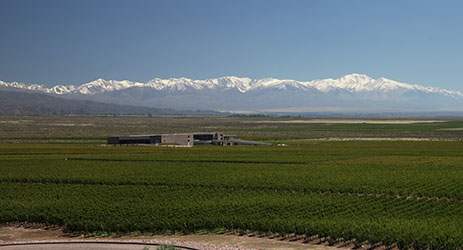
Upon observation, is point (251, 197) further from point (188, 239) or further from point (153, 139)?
point (153, 139)

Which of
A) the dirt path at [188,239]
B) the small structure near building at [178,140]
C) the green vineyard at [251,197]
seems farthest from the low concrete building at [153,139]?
the dirt path at [188,239]

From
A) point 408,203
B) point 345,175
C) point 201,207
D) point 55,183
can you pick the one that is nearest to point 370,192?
point 408,203

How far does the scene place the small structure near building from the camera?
106 metres

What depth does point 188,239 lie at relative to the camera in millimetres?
31578

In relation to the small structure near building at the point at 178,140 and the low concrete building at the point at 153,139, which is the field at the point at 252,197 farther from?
the small structure near building at the point at 178,140

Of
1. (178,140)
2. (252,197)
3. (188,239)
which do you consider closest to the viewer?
(188,239)

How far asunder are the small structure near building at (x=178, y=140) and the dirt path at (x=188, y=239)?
71220 mm

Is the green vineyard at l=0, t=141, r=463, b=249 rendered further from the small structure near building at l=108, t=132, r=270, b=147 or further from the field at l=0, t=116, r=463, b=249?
the small structure near building at l=108, t=132, r=270, b=147

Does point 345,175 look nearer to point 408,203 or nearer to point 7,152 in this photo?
point 408,203

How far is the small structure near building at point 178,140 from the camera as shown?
106000 millimetres

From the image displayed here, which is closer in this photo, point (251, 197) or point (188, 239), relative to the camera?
point (188, 239)

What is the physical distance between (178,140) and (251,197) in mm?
70864

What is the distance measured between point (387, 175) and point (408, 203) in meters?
14.0

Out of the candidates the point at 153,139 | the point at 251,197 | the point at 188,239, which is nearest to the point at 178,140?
the point at 153,139
